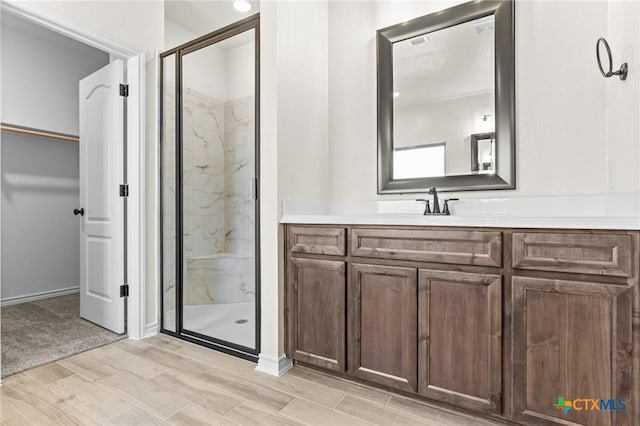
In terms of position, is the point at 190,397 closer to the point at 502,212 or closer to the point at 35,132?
the point at 502,212

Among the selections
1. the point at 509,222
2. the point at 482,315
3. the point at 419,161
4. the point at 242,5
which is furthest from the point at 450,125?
the point at 242,5

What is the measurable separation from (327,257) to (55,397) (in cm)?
150

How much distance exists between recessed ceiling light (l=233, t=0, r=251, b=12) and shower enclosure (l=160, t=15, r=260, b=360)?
0.80 metres

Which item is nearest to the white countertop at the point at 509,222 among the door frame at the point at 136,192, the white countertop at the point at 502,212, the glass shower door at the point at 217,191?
the white countertop at the point at 502,212

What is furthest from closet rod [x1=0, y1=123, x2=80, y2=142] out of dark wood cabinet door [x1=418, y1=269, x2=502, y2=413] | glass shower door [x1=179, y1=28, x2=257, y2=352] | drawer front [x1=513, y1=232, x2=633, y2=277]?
drawer front [x1=513, y1=232, x2=633, y2=277]

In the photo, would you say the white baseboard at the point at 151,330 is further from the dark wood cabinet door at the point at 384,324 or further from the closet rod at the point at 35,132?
the closet rod at the point at 35,132

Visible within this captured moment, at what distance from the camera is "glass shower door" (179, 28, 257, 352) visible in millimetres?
2223

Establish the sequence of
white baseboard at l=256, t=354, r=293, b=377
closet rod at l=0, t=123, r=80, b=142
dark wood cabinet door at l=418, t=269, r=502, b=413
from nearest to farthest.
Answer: dark wood cabinet door at l=418, t=269, r=502, b=413, white baseboard at l=256, t=354, r=293, b=377, closet rod at l=0, t=123, r=80, b=142

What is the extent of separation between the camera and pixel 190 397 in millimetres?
1638

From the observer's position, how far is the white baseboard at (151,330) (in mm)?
2416

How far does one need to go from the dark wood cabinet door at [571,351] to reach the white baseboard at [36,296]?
424 centimetres

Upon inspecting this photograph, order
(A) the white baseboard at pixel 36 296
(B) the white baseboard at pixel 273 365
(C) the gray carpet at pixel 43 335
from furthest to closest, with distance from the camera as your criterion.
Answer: (A) the white baseboard at pixel 36 296, (C) the gray carpet at pixel 43 335, (B) the white baseboard at pixel 273 365

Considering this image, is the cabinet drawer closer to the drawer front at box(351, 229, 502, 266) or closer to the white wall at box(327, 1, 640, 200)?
the drawer front at box(351, 229, 502, 266)

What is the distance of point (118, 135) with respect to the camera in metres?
2.44
